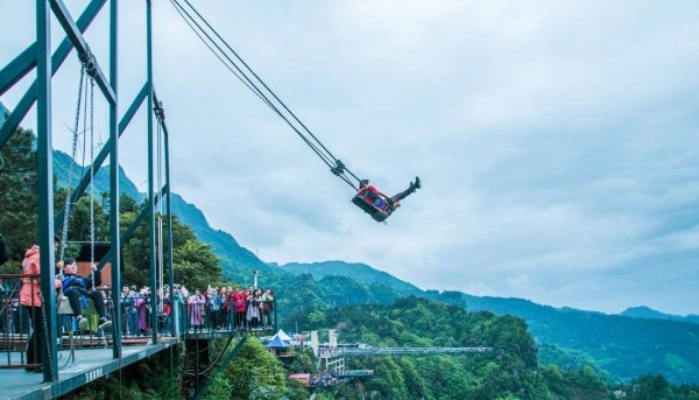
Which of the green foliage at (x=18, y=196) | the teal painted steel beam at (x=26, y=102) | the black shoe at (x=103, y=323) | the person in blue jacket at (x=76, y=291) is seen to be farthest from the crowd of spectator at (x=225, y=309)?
the teal painted steel beam at (x=26, y=102)

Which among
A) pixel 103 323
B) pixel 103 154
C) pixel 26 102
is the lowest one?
pixel 103 323

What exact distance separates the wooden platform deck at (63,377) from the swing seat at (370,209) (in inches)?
225

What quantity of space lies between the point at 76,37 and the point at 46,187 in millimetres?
2315

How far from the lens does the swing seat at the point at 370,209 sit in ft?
48.5

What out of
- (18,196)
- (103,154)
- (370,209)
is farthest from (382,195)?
(18,196)

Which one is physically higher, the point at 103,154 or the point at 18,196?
the point at 18,196

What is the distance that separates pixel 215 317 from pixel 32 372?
11.2 metres

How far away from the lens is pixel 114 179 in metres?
9.91

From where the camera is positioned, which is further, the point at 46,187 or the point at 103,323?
the point at 103,323

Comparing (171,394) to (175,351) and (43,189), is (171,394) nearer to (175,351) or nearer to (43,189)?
(175,351)

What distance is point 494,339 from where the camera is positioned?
155250 mm

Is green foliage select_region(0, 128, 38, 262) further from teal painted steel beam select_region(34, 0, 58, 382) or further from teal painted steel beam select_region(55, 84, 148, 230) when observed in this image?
teal painted steel beam select_region(34, 0, 58, 382)

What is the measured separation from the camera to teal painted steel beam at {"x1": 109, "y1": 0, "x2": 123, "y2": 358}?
9711 mm

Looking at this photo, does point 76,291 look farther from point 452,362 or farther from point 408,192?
point 452,362
